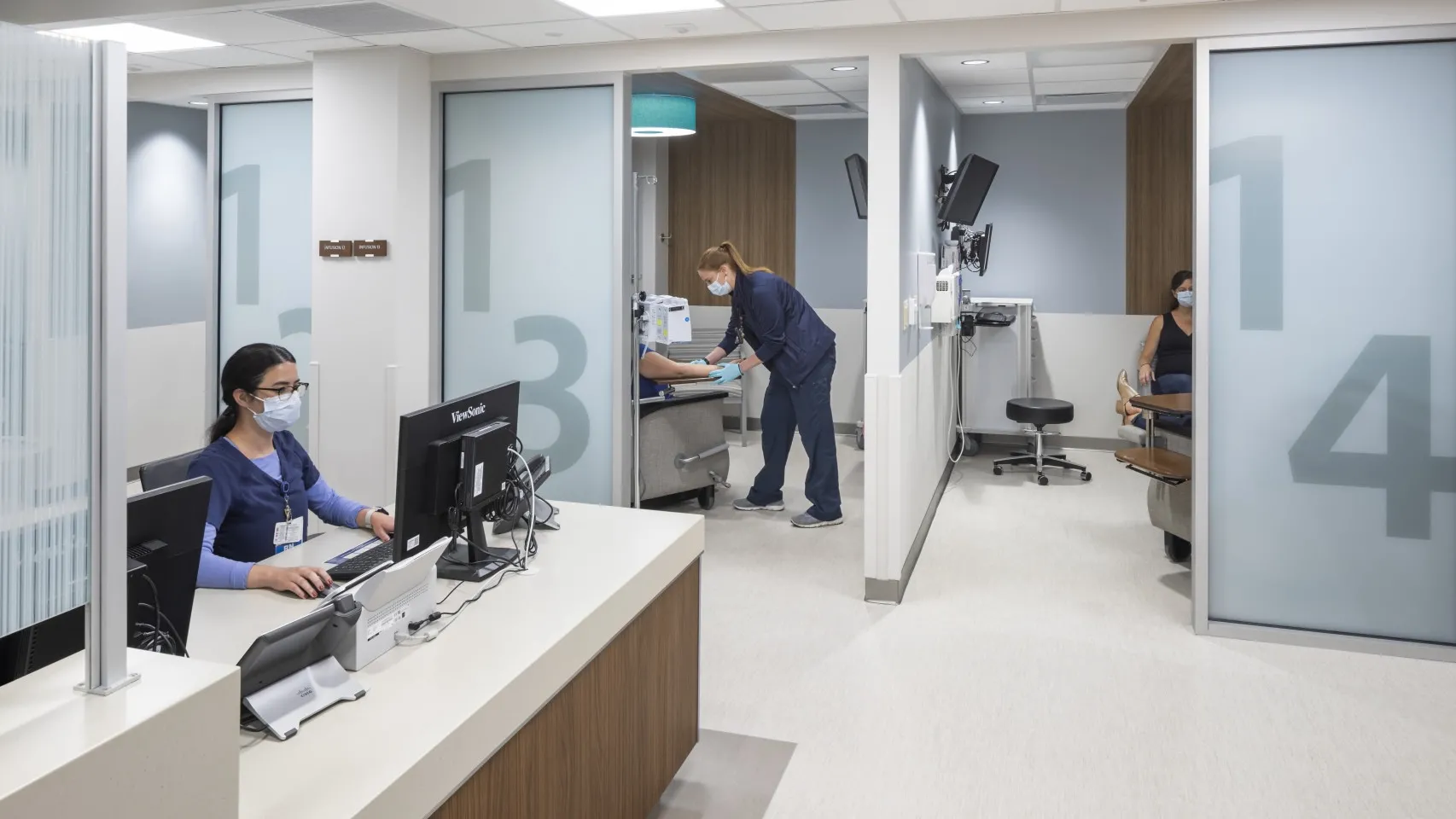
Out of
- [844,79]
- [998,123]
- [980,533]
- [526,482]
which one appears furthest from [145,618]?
[998,123]

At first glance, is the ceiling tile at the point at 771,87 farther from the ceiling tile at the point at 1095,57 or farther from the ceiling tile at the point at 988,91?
the ceiling tile at the point at 1095,57

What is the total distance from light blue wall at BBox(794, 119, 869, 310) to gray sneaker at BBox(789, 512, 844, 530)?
3291mm

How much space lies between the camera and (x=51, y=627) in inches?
60.2

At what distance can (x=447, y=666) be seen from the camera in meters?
2.15

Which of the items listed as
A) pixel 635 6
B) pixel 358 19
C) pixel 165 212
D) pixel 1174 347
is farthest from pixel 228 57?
pixel 1174 347

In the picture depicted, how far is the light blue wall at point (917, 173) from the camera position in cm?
500

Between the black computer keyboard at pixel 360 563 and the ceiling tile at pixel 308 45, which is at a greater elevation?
the ceiling tile at pixel 308 45

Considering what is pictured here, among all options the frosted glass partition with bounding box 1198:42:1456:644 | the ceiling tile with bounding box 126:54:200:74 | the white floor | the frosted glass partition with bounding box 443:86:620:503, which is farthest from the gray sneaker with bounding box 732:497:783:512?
the ceiling tile with bounding box 126:54:200:74

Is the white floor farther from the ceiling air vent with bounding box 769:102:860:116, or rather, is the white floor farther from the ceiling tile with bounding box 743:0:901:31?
the ceiling air vent with bounding box 769:102:860:116

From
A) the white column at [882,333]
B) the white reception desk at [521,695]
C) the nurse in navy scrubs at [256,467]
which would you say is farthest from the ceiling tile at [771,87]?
the nurse in navy scrubs at [256,467]

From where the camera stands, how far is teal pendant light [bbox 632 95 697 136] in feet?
23.2

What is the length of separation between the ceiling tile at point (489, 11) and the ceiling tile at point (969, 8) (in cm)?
133

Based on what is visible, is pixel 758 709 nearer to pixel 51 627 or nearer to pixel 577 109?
pixel 51 627

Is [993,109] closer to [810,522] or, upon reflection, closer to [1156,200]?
[1156,200]
